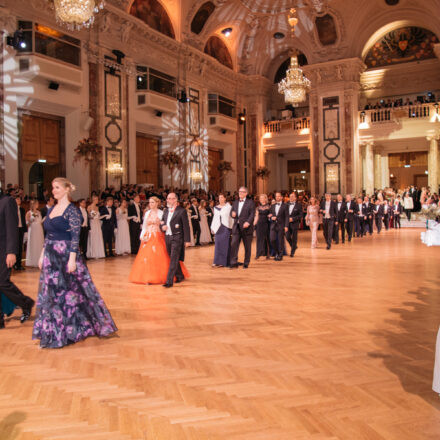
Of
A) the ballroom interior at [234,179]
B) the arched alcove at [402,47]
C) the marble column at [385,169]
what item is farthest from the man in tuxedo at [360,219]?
the arched alcove at [402,47]

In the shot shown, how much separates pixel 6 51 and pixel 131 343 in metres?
10.9

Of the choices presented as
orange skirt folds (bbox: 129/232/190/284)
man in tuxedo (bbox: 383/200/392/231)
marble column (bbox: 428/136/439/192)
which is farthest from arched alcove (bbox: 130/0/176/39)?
marble column (bbox: 428/136/439/192)

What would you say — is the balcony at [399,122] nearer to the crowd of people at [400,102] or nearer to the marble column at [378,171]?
the crowd of people at [400,102]

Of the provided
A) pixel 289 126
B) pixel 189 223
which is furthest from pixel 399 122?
pixel 189 223

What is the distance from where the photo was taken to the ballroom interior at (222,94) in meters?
13.4

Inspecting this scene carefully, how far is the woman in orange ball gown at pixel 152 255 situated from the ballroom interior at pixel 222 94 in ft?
23.2

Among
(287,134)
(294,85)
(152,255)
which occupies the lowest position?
(152,255)

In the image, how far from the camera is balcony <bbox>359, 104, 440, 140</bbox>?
20672mm

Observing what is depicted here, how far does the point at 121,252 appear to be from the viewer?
37.5 ft

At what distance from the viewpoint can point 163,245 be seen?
23.4 ft

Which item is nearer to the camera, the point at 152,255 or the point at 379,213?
the point at 152,255

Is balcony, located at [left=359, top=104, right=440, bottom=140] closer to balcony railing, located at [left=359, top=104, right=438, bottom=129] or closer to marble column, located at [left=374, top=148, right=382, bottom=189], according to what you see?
balcony railing, located at [left=359, top=104, right=438, bottom=129]

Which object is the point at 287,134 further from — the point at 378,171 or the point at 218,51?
the point at 378,171

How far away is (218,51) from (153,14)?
5.14 metres
